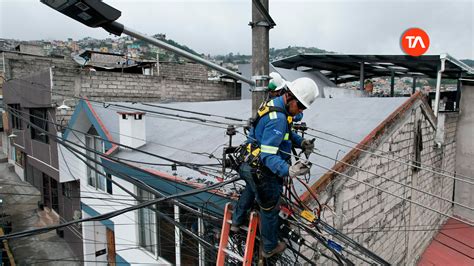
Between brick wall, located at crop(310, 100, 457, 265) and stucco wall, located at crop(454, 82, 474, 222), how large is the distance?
2.46 ft

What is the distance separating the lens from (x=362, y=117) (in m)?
7.63

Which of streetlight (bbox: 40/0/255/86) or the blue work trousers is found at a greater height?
streetlight (bbox: 40/0/255/86)

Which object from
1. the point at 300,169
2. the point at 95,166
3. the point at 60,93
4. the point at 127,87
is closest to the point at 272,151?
the point at 300,169

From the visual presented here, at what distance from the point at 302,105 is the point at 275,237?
168 cm

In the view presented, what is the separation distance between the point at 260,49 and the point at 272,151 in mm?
1685

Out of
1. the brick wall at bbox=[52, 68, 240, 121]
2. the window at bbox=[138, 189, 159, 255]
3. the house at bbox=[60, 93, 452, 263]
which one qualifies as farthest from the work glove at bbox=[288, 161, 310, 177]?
the brick wall at bbox=[52, 68, 240, 121]

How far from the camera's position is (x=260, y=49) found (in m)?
4.41

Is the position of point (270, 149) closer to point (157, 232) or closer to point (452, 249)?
point (157, 232)

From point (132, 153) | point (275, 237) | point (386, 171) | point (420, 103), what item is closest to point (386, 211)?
point (386, 171)

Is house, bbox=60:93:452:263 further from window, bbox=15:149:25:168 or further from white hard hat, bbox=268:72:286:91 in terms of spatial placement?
window, bbox=15:149:25:168

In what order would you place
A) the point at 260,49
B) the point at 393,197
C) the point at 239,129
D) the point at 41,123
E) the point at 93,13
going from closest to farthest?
the point at 93,13 < the point at 260,49 < the point at 393,197 < the point at 239,129 < the point at 41,123

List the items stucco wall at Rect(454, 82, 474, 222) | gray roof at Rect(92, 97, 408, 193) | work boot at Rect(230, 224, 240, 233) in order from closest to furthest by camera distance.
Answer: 1. work boot at Rect(230, 224, 240, 233)
2. gray roof at Rect(92, 97, 408, 193)
3. stucco wall at Rect(454, 82, 474, 222)

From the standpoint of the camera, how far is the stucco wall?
37.3 feet

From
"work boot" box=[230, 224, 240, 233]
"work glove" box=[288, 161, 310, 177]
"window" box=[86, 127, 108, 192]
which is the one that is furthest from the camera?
"window" box=[86, 127, 108, 192]
